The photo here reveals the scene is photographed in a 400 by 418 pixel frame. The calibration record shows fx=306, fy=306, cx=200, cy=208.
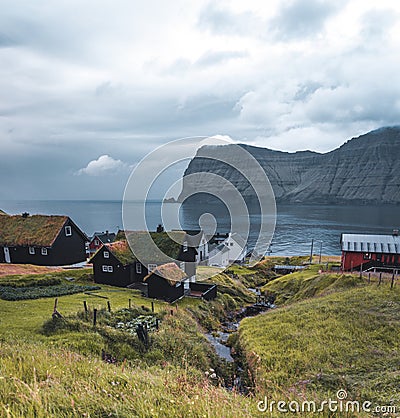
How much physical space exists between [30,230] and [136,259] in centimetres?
1595

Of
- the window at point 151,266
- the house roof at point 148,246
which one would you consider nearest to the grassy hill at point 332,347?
the window at point 151,266

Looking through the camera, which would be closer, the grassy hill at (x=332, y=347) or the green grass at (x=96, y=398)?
the green grass at (x=96, y=398)

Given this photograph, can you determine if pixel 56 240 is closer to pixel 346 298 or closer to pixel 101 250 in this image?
pixel 101 250

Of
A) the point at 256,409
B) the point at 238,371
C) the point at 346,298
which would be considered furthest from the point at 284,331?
the point at 256,409

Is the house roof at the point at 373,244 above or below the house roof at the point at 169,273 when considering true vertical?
above

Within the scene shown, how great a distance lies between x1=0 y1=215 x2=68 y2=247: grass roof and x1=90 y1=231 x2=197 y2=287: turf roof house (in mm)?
9252

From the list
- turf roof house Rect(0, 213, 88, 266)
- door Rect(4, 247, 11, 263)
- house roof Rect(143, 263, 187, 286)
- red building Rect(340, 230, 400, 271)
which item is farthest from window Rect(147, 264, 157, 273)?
red building Rect(340, 230, 400, 271)

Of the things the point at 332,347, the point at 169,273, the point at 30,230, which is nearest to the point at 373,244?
the point at 332,347

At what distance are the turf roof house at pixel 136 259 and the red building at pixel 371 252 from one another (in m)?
19.3

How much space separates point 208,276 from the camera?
128 ft

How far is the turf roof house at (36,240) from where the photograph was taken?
122 feet

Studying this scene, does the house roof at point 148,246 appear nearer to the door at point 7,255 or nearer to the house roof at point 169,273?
the house roof at point 169,273

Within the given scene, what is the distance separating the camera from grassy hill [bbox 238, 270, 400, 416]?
11.5m

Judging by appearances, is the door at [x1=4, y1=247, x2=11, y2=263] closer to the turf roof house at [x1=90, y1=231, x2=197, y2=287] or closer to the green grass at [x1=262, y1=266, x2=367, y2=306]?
the turf roof house at [x1=90, y1=231, x2=197, y2=287]
